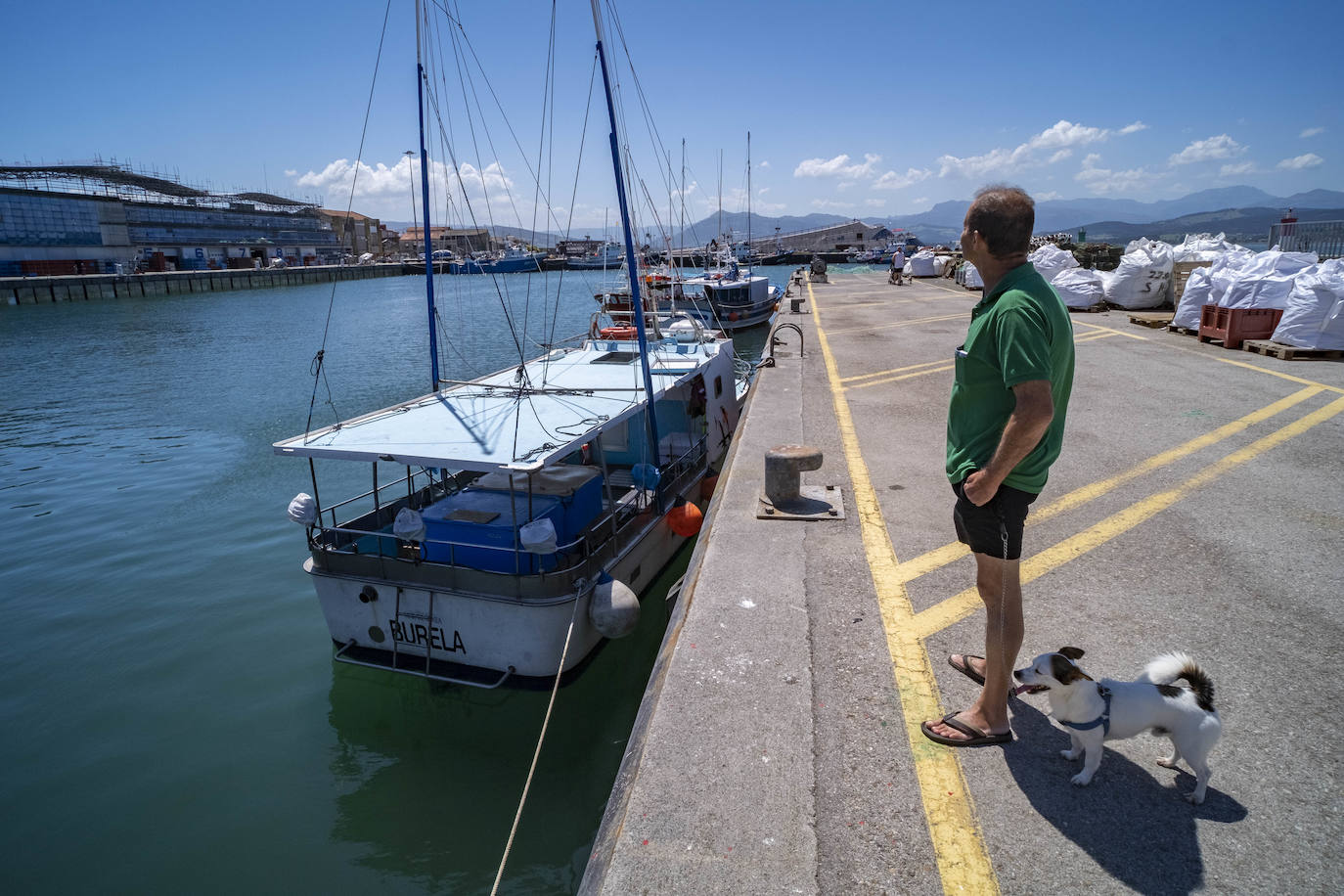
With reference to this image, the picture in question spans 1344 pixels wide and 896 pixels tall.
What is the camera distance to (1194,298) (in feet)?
49.8

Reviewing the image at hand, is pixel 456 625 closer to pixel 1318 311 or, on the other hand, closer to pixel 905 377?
pixel 905 377

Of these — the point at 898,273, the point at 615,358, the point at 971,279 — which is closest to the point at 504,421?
the point at 615,358

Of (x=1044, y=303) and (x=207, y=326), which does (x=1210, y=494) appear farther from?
(x=207, y=326)

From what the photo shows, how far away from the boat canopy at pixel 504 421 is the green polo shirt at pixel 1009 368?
3.63 metres

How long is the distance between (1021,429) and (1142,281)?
821 inches

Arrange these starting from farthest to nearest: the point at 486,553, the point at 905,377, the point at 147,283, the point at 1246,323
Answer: the point at 147,283, the point at 1246,323, the point at 905,377, the point at 486,553

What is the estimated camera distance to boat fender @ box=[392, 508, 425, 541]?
604 centimetres

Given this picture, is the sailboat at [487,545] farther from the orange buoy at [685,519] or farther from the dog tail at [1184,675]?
the dog tail at [1184,675]

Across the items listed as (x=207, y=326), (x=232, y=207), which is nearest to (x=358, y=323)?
(x=207, y=326)

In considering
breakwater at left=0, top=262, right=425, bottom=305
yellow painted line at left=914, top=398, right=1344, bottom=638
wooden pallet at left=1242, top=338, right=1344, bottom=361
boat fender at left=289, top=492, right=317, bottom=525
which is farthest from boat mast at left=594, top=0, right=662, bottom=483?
breakwater at left=0, top=262, right=425, bottom=305

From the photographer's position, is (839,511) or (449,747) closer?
(839,511)

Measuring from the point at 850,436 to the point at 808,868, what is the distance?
258 inches

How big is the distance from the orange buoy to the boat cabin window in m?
3.36

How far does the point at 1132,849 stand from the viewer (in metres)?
2.71
